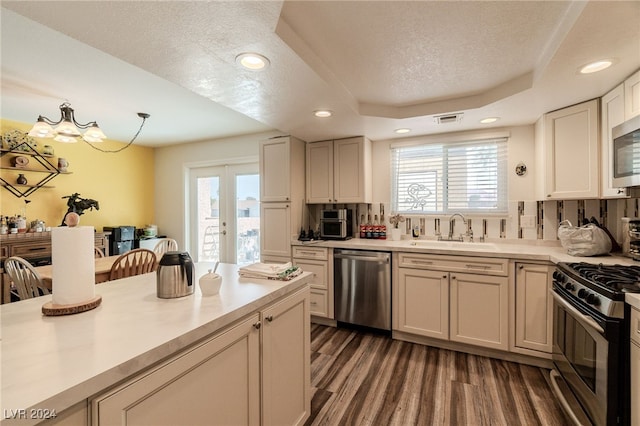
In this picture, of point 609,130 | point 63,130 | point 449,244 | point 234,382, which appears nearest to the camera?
point 234,382

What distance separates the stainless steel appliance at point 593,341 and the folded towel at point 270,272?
1.61 metres

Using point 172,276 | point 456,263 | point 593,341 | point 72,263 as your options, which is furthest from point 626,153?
point 72,263

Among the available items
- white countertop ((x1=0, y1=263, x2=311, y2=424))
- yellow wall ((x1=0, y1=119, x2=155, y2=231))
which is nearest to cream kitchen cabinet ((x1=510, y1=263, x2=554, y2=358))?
white countertop ((x1=0, y1=263, x2=311, y2=424))

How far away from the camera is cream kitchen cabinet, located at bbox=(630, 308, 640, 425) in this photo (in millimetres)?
1289

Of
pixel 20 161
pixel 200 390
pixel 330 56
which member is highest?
pixel 330 56

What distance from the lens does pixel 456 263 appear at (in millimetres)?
2562

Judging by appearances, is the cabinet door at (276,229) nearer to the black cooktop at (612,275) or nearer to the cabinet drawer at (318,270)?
the cabinet drawer at (318,270)

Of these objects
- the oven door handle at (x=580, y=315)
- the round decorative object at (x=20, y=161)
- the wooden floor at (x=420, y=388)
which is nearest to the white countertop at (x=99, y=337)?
the wooden floor at (x=420, y=388)

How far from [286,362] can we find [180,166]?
4.37m

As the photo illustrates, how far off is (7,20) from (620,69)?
374 cm

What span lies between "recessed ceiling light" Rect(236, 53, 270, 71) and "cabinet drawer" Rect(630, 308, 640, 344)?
2.26m

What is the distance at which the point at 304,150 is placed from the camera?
3623mm

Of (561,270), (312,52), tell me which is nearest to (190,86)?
(312,52)

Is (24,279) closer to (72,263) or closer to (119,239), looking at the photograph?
(72,263)
